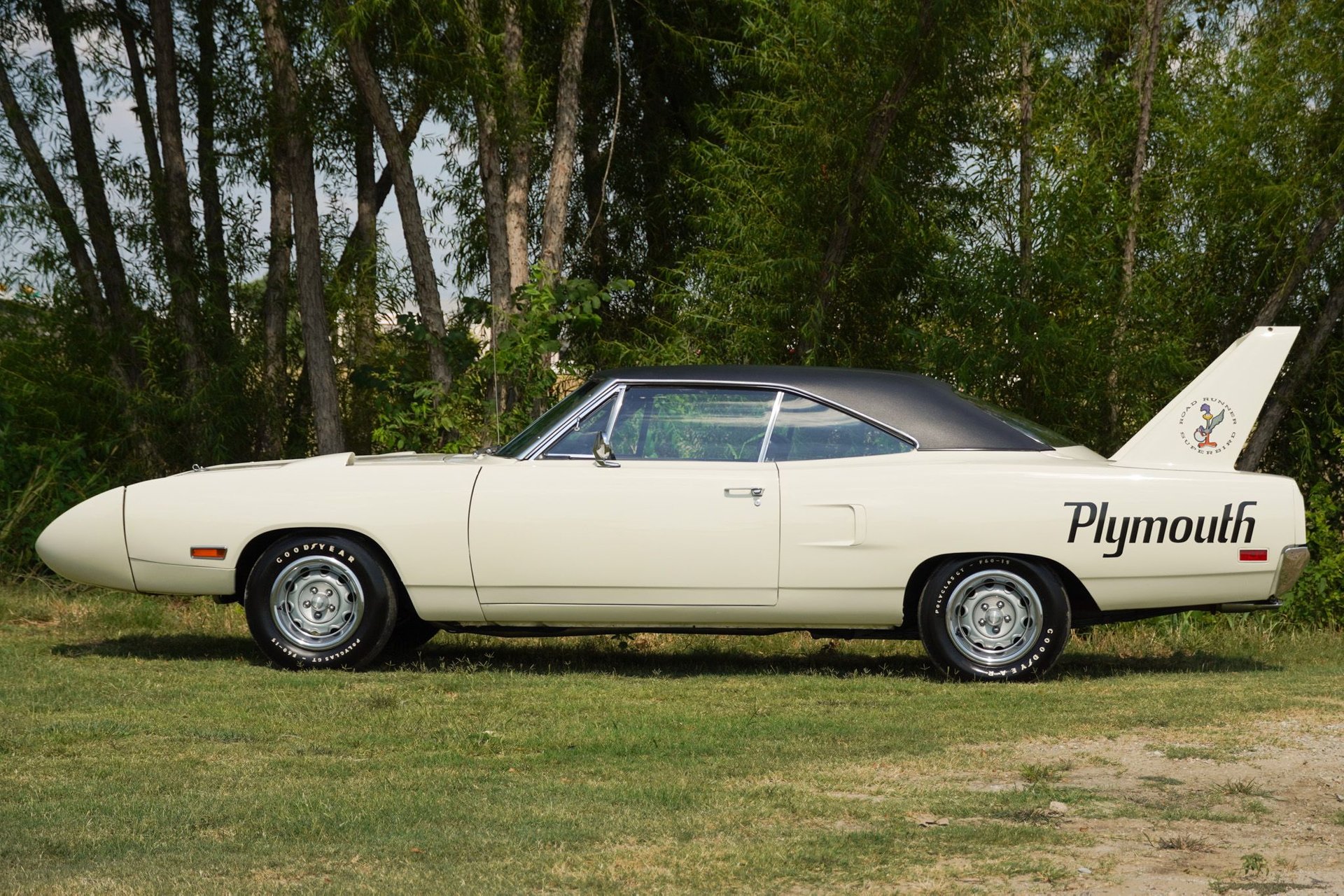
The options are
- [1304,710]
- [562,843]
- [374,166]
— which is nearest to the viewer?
[562,843]

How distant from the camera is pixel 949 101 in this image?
1082 centimetres

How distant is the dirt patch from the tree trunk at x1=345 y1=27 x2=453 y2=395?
6924 mm

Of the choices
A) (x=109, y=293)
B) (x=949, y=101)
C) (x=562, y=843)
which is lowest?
(x=562, y=843)

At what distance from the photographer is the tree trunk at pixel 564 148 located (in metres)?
11.9

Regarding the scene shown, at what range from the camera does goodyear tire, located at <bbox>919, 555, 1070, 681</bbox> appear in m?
6.96

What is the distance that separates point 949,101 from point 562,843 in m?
7.85

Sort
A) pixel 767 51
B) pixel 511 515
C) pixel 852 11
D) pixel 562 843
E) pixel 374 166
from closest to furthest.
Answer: pixel 562 843, pixel 511 515, pixel 852 11, pixel 767 51, pixel 374 166

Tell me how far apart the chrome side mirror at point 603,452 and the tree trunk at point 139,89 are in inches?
307

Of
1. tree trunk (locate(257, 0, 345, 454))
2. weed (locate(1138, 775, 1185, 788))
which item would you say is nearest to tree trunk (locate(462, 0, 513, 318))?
tree trunk (locate(257, 0, 345, 454))

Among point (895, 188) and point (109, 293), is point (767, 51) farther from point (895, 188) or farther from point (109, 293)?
point (109, 293)

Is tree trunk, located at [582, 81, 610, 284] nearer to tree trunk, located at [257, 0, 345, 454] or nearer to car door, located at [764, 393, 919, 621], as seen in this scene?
tree trunk, located at [257, 0, 345, 454]

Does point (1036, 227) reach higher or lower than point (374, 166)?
lower

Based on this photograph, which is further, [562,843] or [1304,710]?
[1304,710]

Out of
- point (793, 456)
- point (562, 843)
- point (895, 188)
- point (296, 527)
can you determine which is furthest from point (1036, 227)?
point (562, 843)
